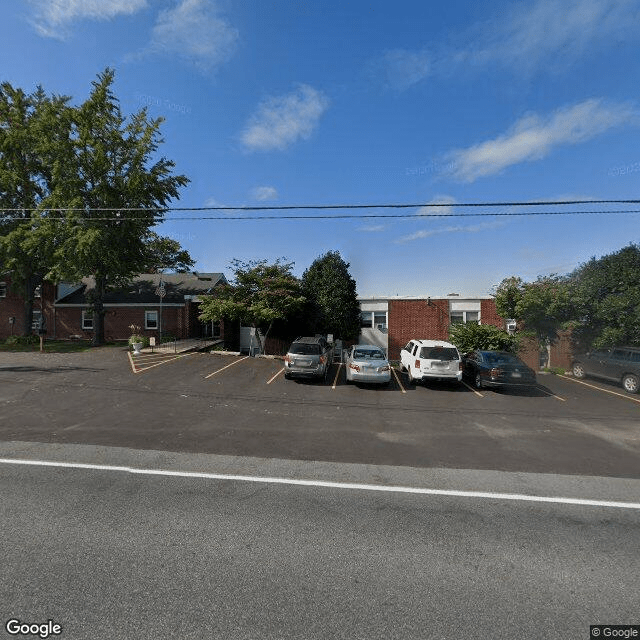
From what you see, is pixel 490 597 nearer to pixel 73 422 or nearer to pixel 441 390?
pixel 73 422

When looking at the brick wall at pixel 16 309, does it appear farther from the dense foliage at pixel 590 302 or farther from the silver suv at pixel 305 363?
the dense foliage at pixel 590 302

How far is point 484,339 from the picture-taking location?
20641 millimetres

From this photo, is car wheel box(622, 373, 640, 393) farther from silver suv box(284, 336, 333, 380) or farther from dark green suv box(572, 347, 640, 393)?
silver suv box(284, 336, 333, 380)

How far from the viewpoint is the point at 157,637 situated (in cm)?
282

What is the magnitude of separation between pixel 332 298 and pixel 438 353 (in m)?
12.3

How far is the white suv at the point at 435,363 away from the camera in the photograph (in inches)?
575

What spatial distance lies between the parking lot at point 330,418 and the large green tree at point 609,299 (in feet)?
10.4

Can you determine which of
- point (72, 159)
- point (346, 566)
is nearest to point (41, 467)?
point (346, 566)

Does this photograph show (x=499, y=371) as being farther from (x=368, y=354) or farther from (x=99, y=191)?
(x=99, y=191)

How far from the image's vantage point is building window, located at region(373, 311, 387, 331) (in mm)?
28469

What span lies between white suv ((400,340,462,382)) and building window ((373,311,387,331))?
497 inches

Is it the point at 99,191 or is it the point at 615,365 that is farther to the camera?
the point at 99,191

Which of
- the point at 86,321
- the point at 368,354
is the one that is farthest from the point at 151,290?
the point at 368,354

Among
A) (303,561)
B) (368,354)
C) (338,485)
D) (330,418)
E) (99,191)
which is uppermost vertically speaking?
(99,191)
